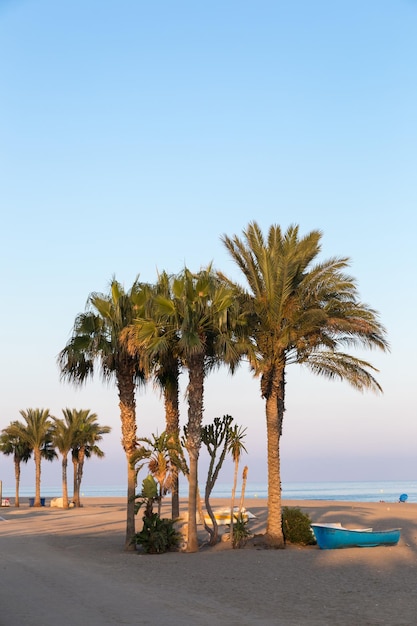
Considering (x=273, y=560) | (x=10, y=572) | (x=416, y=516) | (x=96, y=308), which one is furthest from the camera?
(x=416, y=516)

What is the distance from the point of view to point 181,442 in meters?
24.9

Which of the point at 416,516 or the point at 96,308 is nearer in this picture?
the point at 96,308

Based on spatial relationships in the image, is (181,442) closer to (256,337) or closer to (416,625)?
(256,337)

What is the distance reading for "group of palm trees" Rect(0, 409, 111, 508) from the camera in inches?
2391

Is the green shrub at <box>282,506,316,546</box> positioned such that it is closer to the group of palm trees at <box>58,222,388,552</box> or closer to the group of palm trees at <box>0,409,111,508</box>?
the group of palm trees at <box>58,222,388,552</box>

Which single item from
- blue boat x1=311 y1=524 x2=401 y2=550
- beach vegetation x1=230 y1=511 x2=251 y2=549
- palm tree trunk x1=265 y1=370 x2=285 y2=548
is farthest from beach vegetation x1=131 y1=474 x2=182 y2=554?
blue boat x1=311 y1=524 x2=401 y2=550

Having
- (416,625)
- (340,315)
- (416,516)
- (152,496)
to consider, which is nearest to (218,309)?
(340,315)

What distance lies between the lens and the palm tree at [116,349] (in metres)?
25.7

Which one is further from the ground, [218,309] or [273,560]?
[218,309]

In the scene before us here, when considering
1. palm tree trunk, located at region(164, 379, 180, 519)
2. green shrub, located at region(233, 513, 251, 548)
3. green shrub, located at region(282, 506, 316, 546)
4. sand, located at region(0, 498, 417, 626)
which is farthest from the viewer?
palm tree trunk, located at region(164, 379, 180, 519)

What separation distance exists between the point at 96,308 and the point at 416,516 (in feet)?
78.1

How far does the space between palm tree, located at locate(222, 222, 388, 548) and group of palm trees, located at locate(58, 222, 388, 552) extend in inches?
1.3

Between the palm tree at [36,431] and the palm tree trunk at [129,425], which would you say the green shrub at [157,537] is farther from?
the palm tree at [36,431]

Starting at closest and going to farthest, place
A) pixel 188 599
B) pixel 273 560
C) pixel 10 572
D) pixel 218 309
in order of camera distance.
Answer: pixel 188 599 < pixel 10 572 < pixel 273 560 < pixel 218 309
